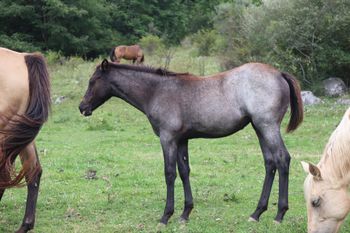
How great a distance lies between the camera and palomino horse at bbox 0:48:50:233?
227 inches

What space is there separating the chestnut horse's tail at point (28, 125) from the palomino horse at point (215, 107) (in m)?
1.22

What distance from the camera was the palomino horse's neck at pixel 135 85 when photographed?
719cm

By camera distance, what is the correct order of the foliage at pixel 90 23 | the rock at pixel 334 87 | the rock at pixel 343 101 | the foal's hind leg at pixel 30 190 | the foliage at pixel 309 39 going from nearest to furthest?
the foal's hind leg at pixel 30 190 → the rock at pixel 343 101 → the foliage at pixel 309 39 → the rock at pixel 334 87 → the foliage at pixel 90 23

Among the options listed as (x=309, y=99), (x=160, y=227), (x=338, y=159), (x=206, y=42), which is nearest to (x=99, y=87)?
(x=160, y=227)

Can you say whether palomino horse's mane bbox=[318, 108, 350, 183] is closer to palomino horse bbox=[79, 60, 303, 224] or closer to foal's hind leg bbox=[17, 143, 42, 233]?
palomino horse bbox=[79, 60, 303, 224]

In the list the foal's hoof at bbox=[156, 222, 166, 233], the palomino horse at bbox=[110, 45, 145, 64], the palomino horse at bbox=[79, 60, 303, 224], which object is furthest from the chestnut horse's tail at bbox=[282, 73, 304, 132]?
the palomino horse at bbox=[110, 45, 145, 64]

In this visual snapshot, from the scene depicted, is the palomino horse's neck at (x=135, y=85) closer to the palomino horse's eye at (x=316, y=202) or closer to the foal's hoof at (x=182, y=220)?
the foal's hoof at (x=182, y=220)

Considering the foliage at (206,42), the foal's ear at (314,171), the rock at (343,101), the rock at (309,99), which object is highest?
the foal's ear at (314,171)

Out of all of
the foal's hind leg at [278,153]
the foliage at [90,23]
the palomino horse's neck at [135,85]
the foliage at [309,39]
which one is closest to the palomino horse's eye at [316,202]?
the foal's hind leg at [278,153]

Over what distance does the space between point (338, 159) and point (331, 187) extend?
0.26 meters

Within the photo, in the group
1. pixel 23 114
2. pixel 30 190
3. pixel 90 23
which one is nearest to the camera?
pixel 23 114

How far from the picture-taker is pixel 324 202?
5414 millimetres

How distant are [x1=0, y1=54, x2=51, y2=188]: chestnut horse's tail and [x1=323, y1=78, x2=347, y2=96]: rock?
12.8 meters

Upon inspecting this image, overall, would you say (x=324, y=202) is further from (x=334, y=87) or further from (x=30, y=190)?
(x=334, y=87)
